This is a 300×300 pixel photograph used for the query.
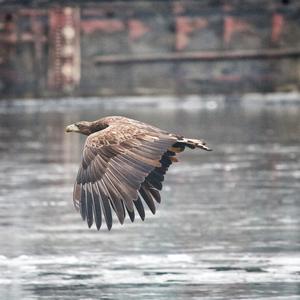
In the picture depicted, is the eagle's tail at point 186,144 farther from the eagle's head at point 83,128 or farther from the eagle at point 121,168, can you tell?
the eagle's head at point 83,128

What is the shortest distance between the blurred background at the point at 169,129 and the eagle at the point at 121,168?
677 millimetres

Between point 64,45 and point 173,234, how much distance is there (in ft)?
140

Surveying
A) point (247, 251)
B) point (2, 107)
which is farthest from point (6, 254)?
point (2, 107)

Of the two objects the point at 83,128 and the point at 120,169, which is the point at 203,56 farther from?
the point at 120,169

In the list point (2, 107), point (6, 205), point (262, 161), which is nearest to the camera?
point (6, 205)

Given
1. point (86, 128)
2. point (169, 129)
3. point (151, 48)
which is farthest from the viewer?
point (151, 48)

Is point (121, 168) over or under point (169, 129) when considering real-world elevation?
over

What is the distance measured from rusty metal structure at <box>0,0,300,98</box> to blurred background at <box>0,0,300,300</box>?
50mm

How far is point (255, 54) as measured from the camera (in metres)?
56.0

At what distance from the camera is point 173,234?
1470 centimetres

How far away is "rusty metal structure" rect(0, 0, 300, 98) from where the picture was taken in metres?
56.0

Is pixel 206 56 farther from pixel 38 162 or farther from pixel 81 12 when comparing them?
pixel 38 162

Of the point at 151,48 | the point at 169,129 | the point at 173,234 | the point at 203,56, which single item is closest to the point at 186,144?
the point at 173,234

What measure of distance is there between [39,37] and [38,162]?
32.1 metres
